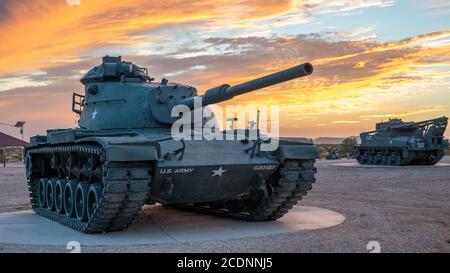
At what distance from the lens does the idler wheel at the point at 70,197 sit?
1338 centimetres

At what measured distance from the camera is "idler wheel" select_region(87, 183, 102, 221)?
11565 mm

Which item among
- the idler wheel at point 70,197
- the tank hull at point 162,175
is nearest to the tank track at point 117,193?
the tank hull at point 162,175

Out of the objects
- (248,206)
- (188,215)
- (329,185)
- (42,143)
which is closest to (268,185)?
(248,206)

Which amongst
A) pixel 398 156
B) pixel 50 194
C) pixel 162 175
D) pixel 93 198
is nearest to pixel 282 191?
pixel 162 175

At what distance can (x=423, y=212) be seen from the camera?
14766mm

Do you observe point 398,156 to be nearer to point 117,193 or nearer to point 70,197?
point 70,197

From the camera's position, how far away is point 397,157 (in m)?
39.1

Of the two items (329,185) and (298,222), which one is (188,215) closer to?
(298,222)

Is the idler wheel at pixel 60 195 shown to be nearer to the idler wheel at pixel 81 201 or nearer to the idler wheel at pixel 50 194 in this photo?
A: the idler wheel at pixel 50 194

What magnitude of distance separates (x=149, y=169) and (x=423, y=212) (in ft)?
24.2

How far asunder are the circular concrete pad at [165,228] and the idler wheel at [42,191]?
0.59 m

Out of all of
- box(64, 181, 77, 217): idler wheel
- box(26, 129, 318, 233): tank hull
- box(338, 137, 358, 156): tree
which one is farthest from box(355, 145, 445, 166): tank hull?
box(64, 181, 77, 217): idler wheel

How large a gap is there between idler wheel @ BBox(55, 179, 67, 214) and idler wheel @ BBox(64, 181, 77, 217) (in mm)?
221

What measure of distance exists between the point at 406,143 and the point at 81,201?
28944 millimetres
